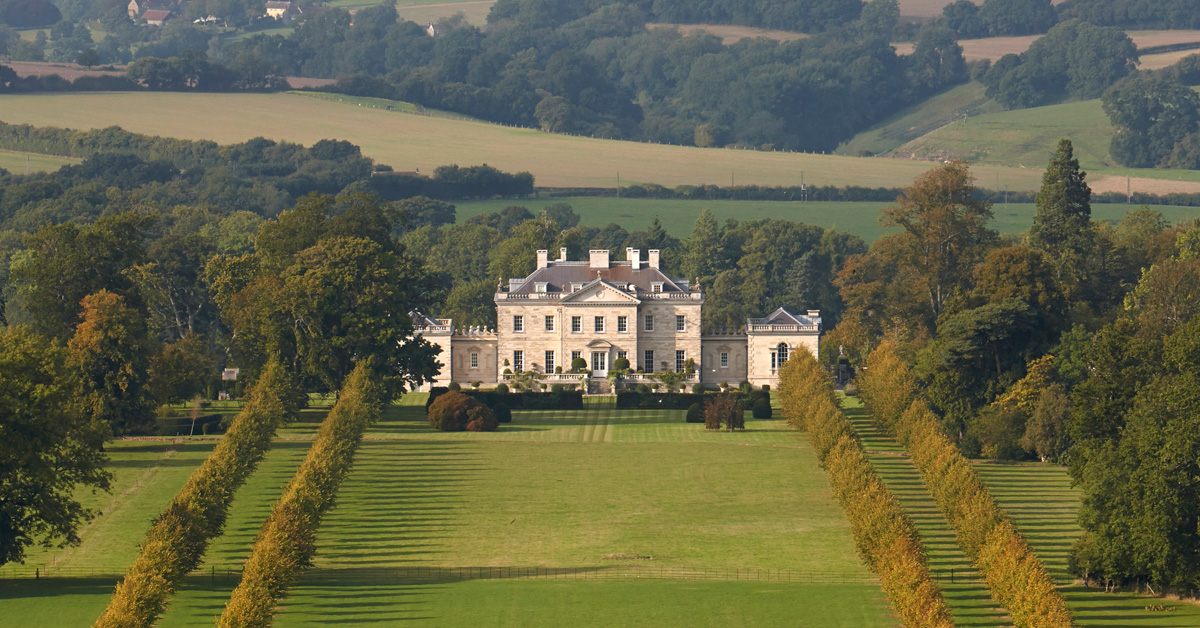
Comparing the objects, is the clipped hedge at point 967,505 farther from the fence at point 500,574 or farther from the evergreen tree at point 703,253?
the evergreen tree at point 703,253

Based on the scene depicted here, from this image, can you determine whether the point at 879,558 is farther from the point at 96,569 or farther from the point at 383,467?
the point at 383,467

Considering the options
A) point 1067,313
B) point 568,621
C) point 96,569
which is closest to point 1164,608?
point 568,621

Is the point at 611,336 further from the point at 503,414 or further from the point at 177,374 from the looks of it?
the point at 177,374

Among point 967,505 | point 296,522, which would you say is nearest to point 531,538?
point 296,522

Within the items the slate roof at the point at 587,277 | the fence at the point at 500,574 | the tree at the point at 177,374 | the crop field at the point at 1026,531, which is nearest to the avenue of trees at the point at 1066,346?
the crop field at the point at 1026,531

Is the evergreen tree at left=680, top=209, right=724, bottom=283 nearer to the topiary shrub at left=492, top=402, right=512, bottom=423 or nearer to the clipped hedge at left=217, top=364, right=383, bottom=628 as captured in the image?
the topiary shrub at left=492, top=402, right=512, bottom=423

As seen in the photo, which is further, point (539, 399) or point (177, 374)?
point (539, 399)
